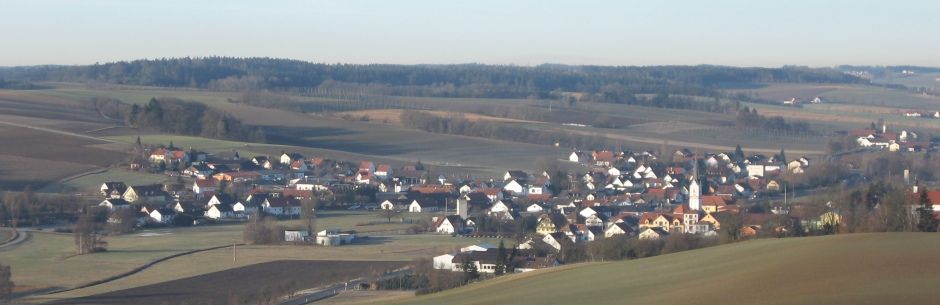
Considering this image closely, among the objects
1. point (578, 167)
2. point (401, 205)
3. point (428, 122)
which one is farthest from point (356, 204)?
point (428, 122)

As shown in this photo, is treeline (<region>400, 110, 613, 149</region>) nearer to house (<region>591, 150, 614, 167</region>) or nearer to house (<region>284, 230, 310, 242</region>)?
house (<region>591, 150, 614, 167</region>)

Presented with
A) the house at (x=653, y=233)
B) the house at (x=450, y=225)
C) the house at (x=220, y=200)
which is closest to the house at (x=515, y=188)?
the house at (x=220, y=200)

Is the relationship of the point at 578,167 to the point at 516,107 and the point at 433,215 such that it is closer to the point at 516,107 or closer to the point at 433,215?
the point at 433,215

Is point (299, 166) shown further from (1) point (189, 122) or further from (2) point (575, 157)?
(2) point (575, 157)

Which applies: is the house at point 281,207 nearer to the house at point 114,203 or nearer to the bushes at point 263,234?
the house at point 114,203

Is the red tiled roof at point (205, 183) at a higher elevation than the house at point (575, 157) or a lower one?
higher

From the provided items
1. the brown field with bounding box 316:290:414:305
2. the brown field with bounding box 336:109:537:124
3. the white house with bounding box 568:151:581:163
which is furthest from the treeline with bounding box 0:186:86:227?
the brown field with bounding box 336:109:537:124
